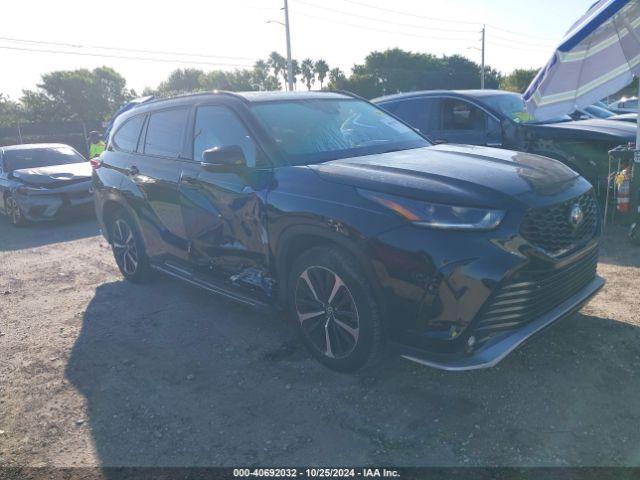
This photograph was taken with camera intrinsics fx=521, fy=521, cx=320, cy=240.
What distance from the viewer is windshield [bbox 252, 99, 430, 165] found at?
3775mm

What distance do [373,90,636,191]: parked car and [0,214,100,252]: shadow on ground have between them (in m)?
5.71

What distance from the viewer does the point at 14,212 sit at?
32.5 feet

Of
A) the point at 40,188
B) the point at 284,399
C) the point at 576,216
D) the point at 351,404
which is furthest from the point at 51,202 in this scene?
the point at 576,216

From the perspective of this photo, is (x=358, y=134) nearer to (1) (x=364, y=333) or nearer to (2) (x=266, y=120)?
(2) (x=266, y=120)

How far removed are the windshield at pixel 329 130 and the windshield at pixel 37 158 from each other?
8215 millimetres

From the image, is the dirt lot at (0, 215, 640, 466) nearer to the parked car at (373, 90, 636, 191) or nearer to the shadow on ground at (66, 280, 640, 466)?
the shadow on ground at (66, 280, 640, 466)

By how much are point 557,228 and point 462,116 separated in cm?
515

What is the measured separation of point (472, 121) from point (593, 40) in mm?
1893

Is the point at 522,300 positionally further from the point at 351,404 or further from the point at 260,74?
the point at 260,74

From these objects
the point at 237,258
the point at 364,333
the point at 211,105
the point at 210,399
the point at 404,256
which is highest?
the point at 211,105

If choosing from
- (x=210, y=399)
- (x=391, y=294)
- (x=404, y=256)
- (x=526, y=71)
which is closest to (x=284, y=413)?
(x=210, y=399)

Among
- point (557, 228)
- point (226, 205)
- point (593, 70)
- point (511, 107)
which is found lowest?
point (557, 228)

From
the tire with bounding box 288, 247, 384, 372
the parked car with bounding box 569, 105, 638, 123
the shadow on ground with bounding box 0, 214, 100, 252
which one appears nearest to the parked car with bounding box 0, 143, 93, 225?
the shadow on ground with bounding box 0, 214, 100, 252

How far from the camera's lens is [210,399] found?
3396 mm
